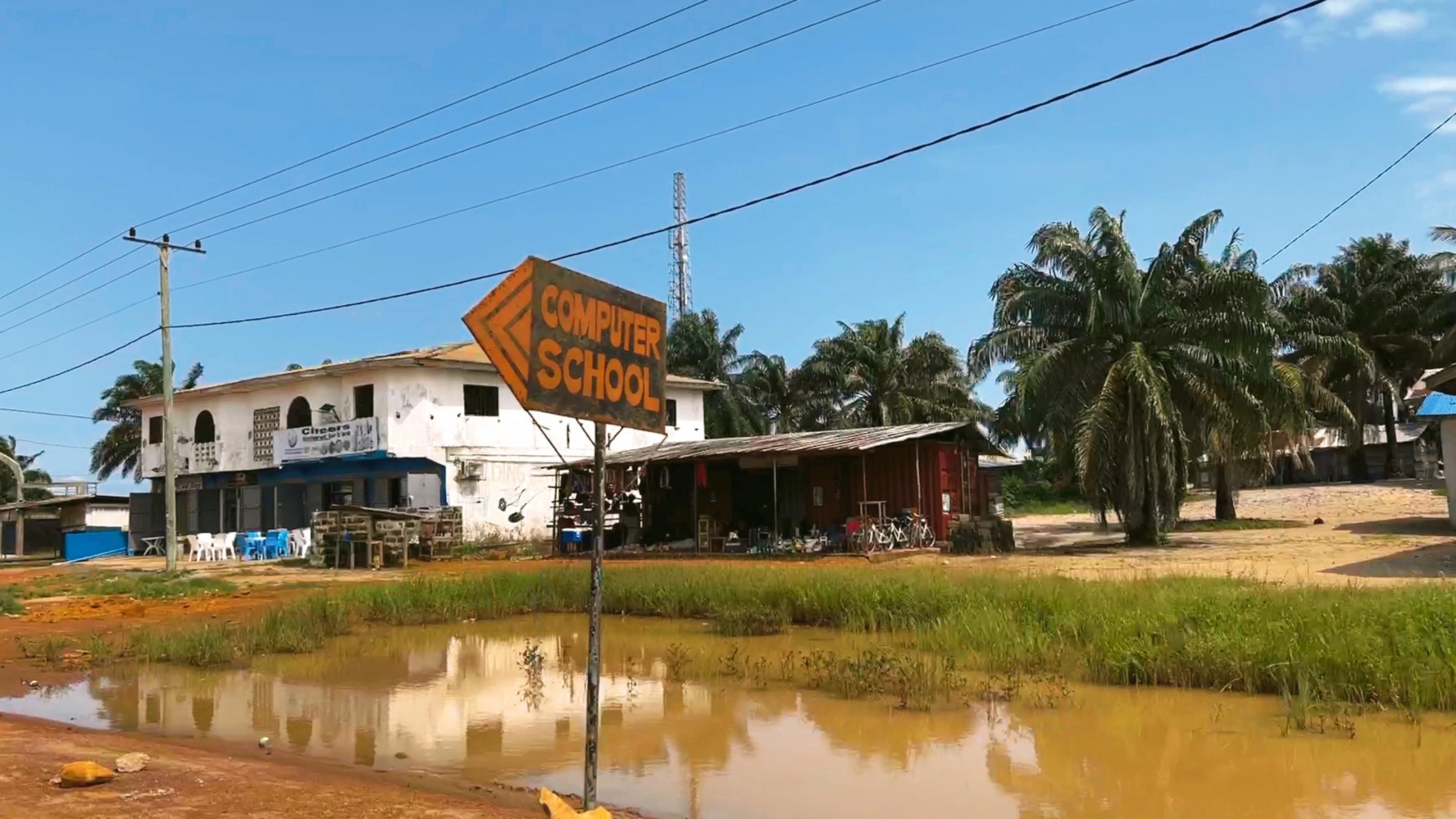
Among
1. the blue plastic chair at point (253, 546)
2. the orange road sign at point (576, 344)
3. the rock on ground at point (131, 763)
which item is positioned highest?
the orange road sign at point (576, 344)

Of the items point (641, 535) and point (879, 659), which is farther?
point (641, 535)

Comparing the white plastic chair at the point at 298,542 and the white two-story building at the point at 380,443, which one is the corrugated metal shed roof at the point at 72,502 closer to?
the white two-story building at the point at 380,443

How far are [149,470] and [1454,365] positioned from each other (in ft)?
141

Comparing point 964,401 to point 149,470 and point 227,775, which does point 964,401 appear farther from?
point 227,775

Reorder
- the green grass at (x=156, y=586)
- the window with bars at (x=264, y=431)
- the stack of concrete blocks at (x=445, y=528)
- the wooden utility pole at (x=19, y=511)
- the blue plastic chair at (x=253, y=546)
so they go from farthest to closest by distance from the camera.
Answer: the wooden utility pole at (x=19, y=511), the window with bars at (x=264, y=431), the blue plastic chair at (x=253, y=546), the stack of concrete blocks at (x=445, y=528), the green grass at (x=156, y=586)

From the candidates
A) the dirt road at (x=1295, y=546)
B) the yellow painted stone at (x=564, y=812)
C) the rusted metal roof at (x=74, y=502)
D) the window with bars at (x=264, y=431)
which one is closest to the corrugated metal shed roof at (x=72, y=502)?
the rusted metal roof at (x=74, y=502)

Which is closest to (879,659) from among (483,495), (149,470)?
(483,495)

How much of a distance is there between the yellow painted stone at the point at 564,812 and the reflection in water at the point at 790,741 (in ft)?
4.38

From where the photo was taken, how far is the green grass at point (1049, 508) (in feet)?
163

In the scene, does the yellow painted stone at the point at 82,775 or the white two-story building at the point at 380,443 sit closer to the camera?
the yellow painted stone at the point at 82,775

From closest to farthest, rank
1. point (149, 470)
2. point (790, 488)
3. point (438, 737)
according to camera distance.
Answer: point (438, 737) < point (790, 488) < point (149, 470)

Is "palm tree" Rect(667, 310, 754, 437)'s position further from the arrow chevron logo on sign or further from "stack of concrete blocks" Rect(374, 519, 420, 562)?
the arrow chevron logo on sign

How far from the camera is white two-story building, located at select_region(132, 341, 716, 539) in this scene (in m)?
35.0

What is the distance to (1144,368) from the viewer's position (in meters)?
24.8
